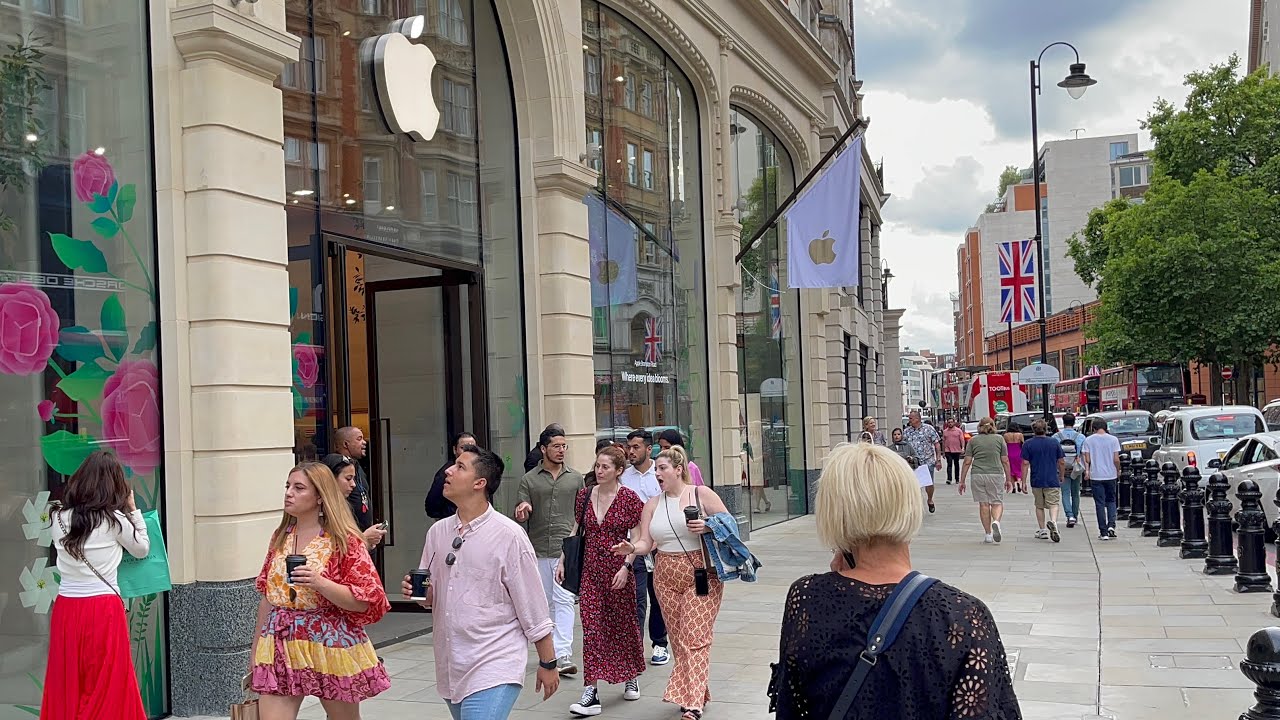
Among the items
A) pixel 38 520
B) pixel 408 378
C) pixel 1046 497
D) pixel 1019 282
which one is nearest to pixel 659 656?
pixel 38 520

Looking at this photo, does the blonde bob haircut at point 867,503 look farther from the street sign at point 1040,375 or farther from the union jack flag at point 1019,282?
the street sign at point 1040,375

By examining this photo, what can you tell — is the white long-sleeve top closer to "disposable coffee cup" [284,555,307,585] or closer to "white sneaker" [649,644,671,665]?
"disposable coffee cup" [284,555,307,585]

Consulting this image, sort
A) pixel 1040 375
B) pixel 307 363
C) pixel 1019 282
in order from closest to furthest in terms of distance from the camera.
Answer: pixel 307 363
pixel 1019 282
pixel 1040 375

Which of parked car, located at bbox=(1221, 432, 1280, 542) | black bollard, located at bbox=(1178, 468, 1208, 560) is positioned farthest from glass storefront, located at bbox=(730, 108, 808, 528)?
parked car, located at bbox=(1221, 432, 1280, 542)

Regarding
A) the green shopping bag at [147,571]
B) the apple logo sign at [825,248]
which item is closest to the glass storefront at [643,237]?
the apple logo sign at [825,248]

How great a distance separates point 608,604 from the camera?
8.30 metres

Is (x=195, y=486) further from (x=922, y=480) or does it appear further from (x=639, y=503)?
(x=922, y=480)

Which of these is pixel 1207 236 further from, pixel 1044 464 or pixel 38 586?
pixel 38 586

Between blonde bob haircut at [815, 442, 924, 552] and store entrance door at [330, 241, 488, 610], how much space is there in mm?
9645

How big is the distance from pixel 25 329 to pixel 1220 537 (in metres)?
12.9

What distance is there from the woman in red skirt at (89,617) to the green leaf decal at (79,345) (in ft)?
5.11

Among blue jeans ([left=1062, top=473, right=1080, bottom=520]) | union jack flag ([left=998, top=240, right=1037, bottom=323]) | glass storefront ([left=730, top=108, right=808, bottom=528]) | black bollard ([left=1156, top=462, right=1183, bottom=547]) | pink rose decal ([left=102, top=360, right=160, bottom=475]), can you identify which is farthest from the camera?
union jack flag ([left=998, top=240, right=1037, bottom=323])

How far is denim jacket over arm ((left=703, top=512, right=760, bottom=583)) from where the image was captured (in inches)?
299

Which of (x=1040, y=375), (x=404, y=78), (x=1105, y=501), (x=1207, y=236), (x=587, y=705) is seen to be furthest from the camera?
(x=1207, y=236)
